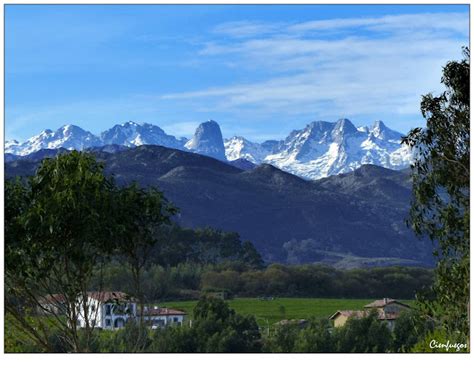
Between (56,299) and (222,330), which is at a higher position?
(56,299)

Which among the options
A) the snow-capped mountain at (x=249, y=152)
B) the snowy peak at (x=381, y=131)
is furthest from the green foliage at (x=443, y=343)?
the snow-capped mountain at (x=249, y=152)

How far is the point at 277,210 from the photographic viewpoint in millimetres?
86062

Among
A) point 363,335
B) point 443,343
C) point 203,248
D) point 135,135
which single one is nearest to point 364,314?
point 363,335

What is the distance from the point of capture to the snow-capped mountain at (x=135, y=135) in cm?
7401

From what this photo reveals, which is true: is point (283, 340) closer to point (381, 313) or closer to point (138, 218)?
point (381, 313)

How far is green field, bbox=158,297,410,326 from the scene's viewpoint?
37500mm

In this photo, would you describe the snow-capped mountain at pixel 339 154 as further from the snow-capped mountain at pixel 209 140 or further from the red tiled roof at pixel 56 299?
the red tiled roof at pixel 56 299

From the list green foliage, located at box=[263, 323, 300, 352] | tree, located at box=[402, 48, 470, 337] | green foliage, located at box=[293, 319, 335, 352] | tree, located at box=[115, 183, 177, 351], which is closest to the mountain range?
green foliage, located at box=[293, 319, 335, 352]

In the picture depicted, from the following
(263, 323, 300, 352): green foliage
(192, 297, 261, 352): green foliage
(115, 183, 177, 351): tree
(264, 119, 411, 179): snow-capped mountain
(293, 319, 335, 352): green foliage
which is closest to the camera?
(115, 183, 177, 351): tree

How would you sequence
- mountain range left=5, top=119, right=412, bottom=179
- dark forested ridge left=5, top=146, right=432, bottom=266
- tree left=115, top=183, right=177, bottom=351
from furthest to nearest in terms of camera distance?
mountain range left=5, top=119, right=412, bottom=179
dark forested ridge left=5, top=146, right=432, bottom=266
tree left=115, top=183, right=177, bottom=351

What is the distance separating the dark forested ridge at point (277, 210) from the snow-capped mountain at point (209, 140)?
7.82 ft

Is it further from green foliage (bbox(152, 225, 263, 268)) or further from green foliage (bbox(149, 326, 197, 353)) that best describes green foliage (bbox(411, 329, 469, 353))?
green foliage (bbox(152, 225, 263, 268))

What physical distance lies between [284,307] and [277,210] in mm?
45311

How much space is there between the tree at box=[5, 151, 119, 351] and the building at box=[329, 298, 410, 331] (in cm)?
2417
